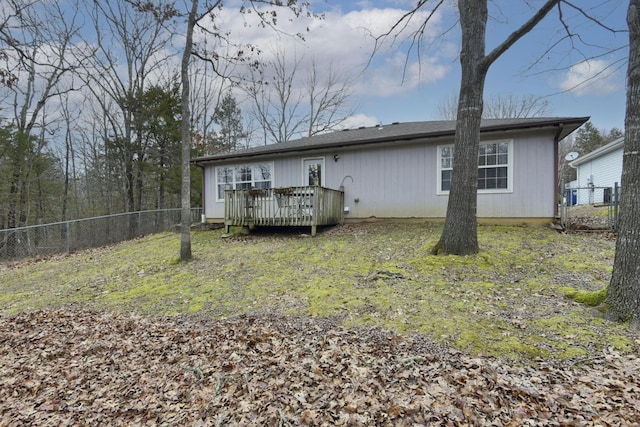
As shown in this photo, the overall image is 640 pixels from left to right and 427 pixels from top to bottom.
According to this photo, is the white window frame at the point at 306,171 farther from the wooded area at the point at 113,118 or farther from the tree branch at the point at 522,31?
the tree branch at the point at 522,31

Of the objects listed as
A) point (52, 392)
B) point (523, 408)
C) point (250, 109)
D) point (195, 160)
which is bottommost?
point (52, 392)

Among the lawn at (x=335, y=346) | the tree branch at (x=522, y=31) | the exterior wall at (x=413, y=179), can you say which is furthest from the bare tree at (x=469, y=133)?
the exterior wall at (x=413, y=179)

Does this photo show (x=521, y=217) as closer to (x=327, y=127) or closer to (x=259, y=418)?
(x=259, y=418)

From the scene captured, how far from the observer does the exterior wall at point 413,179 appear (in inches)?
336

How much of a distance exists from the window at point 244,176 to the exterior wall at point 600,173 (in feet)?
52.3

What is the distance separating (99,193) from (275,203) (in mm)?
16478

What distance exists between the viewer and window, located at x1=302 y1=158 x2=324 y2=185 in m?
11.1

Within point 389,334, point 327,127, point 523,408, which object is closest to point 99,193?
point 327,127

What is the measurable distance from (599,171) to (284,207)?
62.0 ft

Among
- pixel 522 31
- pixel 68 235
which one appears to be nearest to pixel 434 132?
pixel 522 31

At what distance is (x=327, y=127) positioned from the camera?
2316cm

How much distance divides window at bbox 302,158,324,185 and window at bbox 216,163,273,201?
54.9 inches

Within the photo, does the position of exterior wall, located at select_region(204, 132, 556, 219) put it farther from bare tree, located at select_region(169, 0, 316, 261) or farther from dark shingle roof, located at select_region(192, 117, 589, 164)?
bare tree, located at select_region(169, 0, 316, 261)

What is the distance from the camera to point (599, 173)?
1784cm
